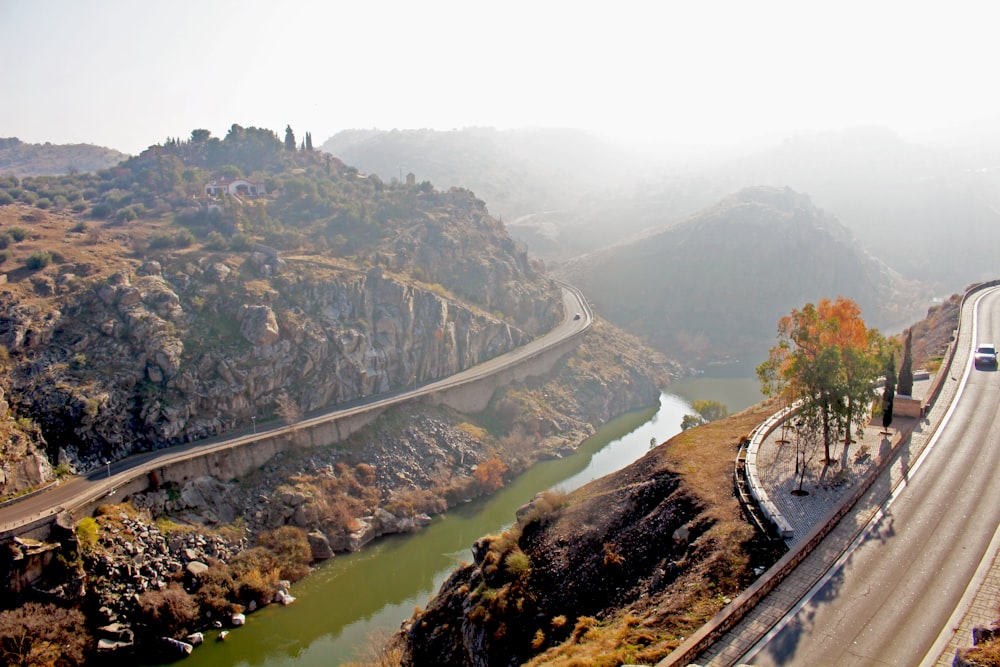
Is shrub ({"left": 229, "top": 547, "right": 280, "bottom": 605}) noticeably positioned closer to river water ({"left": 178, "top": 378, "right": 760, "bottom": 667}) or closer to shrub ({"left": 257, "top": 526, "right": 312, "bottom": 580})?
shrub ({"left": 257, "top": 526, "right": 312, "bottom": 580})

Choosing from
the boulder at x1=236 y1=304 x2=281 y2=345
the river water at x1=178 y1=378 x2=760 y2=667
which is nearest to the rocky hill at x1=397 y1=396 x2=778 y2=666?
the river water at x1=178 y1=378 x2=760 y2=667

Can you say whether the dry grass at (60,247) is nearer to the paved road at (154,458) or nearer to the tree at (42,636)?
the paved road at (154,458)

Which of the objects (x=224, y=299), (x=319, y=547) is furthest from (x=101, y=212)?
(x=319, y=547)

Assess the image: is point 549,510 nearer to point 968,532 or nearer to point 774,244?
point 968,532

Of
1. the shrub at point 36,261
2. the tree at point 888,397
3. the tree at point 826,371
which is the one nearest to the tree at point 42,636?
the shrub at point 36,261

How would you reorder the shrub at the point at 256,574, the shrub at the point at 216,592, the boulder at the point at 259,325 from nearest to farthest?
the shrub at the point at 216,592 < the shrub at the point at 256,574 < the boulder at the point at 259,325

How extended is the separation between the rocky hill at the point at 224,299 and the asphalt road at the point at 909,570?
35.0 meters

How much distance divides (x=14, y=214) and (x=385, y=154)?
452 feet

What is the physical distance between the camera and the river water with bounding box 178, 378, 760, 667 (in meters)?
29.2

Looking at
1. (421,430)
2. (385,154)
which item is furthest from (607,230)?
(421,430)

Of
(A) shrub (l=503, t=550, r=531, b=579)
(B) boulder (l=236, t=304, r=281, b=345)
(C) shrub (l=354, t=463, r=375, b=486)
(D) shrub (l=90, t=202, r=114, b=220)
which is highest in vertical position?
(D) shrub (l=90, t=202, r=114, b=220)

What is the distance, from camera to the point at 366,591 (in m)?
34.2

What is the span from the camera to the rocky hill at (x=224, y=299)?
3809 cm

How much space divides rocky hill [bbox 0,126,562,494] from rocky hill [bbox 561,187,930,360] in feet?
73.3
